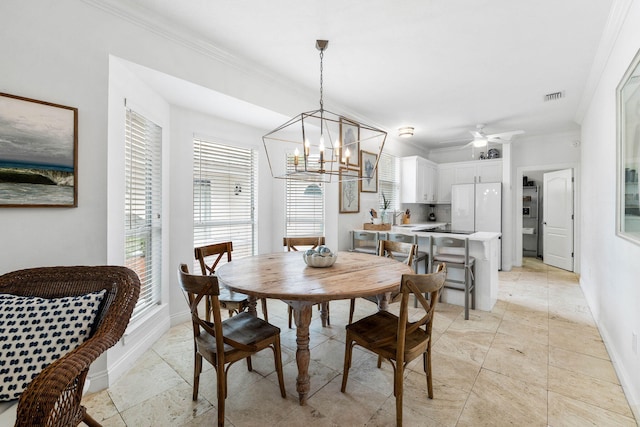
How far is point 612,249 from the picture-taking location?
2.37 metres

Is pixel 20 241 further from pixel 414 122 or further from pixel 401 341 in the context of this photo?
pixel 414 122

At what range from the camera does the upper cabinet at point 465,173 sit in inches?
227

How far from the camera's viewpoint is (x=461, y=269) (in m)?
3.62

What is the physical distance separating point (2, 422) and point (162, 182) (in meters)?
2.07

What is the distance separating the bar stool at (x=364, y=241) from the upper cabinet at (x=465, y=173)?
3.06 meters

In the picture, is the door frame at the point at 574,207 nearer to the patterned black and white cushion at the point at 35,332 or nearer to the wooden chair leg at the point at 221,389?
the wooden chair leg at the point at 221,389

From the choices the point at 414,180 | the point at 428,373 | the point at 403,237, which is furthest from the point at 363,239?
the point at 428,373

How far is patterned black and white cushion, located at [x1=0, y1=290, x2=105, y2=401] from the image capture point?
3.92 ft

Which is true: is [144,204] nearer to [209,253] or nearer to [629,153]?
[209,253]

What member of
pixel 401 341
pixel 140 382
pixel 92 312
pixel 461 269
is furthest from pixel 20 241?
pixel 461 269

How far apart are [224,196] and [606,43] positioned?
3934mm

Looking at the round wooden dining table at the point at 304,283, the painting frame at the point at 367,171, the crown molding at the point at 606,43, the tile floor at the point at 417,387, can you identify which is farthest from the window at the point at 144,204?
the crown molding at the point at 606,43

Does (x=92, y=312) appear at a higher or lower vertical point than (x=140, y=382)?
higher

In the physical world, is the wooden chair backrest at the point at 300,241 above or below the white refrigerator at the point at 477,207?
below
